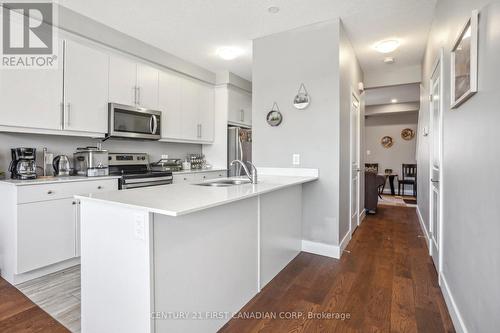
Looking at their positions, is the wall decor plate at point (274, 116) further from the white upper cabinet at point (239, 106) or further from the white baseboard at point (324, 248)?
the white upper cabinet at point (239, 106)

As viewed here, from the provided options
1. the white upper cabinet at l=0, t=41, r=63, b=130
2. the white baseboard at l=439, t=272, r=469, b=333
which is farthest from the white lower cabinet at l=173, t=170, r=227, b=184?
the white baseboard at l=439, t=272, r=469, b=333

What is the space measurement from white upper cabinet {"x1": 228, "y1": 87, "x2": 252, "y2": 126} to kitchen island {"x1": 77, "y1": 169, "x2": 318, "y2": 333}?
120 inches

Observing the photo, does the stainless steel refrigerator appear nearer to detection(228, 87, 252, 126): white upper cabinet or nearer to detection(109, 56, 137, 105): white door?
detection(228, 87, 252, 126): white upper cabinet

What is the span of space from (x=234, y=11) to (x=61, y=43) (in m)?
1.77

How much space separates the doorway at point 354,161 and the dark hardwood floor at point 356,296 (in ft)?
2.16

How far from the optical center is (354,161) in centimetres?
382

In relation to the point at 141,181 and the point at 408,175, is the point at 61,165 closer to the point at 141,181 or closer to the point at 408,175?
the point at 141,181

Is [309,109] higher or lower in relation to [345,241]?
higher

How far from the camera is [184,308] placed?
1.43 meters

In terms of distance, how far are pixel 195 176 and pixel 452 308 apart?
328cm

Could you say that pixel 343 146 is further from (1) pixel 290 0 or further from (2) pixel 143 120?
(2) pixel 143 120

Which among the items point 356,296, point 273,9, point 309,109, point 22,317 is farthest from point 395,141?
point 22,317

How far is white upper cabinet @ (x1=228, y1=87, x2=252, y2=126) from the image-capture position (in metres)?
4.70

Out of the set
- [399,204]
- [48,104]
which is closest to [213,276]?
[48,104]
